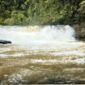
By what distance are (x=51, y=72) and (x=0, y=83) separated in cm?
186

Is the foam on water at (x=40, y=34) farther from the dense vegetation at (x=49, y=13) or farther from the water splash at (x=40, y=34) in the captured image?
the dense vegetation at (x=49, y=13)

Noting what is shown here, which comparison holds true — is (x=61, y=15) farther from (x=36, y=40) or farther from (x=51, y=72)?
(x=51, y=72)

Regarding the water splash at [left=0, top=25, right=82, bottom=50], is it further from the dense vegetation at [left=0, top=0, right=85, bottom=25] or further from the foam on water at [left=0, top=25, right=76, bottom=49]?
the dense vegetation at [left=0, top=0, right=85, bottom=25]

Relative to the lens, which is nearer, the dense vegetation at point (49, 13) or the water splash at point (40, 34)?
the water splash at point (40, 34)

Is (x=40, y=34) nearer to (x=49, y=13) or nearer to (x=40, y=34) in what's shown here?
(x=40, y=34)

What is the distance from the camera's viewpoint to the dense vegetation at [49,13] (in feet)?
97.1

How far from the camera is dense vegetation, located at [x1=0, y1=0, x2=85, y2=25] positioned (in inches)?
1165

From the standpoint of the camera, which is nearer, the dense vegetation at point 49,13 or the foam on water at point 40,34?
the foam on water at point 40,34

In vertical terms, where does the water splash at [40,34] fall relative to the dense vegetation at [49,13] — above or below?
below

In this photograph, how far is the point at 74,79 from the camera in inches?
384

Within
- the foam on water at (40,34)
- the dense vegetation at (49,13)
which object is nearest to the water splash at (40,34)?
the foam on water at (40,34)

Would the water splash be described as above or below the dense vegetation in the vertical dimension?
below

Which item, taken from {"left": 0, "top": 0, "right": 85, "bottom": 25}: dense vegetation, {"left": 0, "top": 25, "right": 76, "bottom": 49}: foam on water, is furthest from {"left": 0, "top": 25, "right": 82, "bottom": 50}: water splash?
{"left": 0, "top": 0, "right": 85, "bottom": 25}: dense vegetation

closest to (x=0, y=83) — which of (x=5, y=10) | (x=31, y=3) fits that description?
(x=31, y=3)
